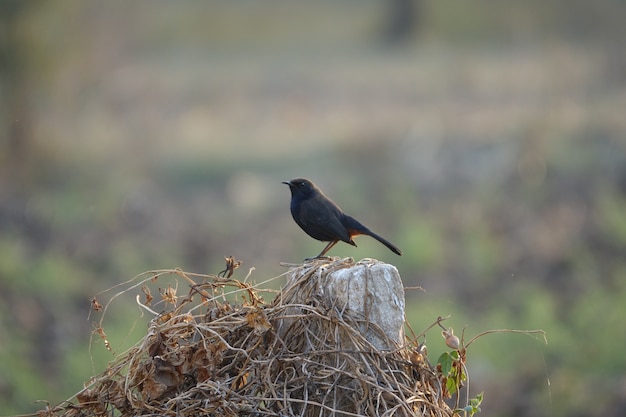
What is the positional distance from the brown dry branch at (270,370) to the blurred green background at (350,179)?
20.6 feet

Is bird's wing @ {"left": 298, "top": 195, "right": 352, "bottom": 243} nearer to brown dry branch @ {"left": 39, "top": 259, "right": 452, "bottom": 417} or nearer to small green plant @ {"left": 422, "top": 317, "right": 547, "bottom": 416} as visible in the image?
brown dry branch @ {"left": 39, "top": 259, "right": 452, "bottom": 417}

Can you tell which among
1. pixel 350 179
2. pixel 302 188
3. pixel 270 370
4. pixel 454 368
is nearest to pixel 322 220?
pixel 302 188

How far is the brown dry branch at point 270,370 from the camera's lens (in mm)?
4016

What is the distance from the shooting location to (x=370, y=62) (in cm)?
2603

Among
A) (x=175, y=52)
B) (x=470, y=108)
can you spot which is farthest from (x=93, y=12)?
(x=175, y=52)

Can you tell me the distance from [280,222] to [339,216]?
1033 centimetres

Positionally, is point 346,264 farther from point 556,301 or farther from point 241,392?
point 556,301

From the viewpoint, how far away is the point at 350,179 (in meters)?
17.6

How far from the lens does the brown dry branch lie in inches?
158

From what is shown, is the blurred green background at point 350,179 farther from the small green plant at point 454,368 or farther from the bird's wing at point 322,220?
the small green plant at point 454,368

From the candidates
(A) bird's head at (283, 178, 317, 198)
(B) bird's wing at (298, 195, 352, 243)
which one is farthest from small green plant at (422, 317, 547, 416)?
(A) bird's head at (283, 178, 317, 198)

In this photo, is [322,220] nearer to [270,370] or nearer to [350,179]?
[270,370]

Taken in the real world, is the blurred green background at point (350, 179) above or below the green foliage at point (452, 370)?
below

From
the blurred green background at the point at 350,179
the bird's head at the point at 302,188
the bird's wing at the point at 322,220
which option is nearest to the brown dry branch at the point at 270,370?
the bird's wing at the point at 322,220
